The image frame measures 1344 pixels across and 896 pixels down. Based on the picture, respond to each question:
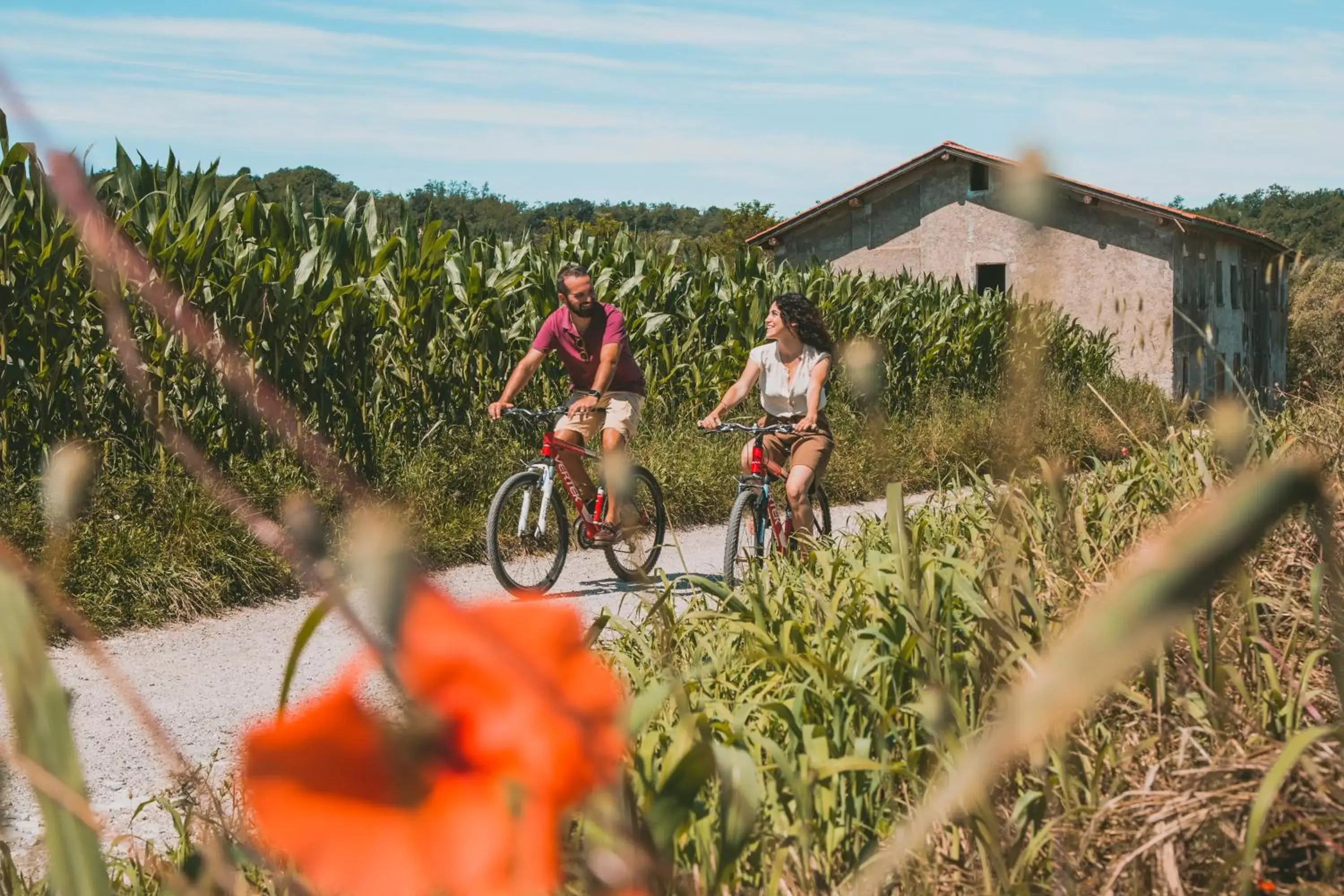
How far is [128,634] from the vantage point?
6.19m

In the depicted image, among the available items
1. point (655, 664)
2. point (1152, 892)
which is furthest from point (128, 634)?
point (1152, 892)

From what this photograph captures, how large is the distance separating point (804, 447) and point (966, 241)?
2265 centimetres

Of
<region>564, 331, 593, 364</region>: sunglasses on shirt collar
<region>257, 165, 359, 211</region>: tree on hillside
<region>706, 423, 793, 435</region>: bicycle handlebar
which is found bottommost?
<region>706, 423, 793, 435</region>: bicycle handlebar

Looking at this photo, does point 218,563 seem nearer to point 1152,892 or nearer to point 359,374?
point 359,374

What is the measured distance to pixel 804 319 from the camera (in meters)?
7.13

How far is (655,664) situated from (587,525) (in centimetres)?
479

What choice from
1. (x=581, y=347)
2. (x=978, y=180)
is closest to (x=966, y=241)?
(x=978, y=180)

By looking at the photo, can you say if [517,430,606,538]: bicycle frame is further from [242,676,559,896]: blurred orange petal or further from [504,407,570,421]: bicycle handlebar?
[242,676,559,896]: blurred orange petal

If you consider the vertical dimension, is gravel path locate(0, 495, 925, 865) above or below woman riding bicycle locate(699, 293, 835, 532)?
below

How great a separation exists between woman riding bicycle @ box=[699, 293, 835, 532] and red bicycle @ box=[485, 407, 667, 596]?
78 centimetres

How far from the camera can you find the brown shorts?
7055mm

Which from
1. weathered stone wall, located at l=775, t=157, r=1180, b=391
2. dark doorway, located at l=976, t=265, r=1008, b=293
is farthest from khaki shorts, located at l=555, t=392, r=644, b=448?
dark doorway, located at l=976, t=265, r=1008, b=293

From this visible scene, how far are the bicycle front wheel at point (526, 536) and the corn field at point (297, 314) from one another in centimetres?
138

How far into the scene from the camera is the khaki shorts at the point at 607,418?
7.84 meters
